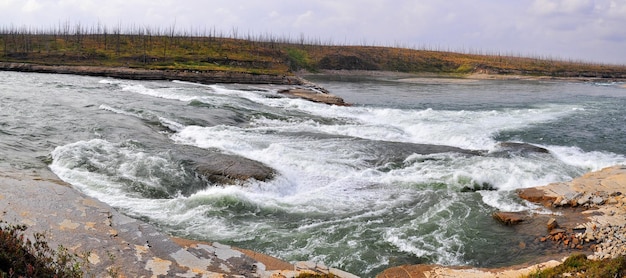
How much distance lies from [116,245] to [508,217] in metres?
10.3

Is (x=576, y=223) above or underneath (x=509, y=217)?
above

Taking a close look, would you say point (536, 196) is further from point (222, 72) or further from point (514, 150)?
point (222, 72)

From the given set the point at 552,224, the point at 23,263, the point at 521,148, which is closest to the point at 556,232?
the point at 552,224

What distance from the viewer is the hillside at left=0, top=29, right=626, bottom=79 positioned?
70.4 meters

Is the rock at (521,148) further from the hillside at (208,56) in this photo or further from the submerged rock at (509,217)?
the hillside at (208,56)

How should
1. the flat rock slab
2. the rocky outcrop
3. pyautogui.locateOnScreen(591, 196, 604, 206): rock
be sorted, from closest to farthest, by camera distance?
the flat rock slab → the rocky outcrop → pyautogui.locateOnScreen(591, 196, 604, 206): rock

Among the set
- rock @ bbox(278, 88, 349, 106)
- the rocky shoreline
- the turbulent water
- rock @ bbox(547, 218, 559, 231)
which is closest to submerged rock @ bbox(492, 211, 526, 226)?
the turbulent water

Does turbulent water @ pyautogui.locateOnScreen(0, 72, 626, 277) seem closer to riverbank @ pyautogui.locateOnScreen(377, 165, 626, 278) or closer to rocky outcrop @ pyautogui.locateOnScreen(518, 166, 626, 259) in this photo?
riverbank @ pyautogui.locateOnScreen(377, 165, 626, 278)

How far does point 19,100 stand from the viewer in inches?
1147

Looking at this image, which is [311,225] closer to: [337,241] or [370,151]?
[337,241]

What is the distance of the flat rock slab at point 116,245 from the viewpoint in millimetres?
A: 7362

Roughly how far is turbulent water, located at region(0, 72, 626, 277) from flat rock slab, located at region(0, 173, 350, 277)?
6.10 ft

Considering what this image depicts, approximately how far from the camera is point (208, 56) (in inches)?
3273

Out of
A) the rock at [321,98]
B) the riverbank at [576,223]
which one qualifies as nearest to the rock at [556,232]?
the riverbank at [576,223]
